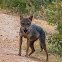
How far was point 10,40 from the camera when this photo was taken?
14.7 meters

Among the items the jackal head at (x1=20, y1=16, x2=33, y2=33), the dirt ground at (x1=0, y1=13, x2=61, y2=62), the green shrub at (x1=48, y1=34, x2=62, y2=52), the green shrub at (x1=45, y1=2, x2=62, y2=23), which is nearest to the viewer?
the dirt ground at (x1=0, y1=13, x2=61, y2=62)

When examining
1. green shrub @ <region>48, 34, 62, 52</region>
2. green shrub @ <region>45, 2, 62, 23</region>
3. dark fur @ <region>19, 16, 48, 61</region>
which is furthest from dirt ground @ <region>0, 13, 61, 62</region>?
green shrub @ <region>45, 2, 62, 23</region>

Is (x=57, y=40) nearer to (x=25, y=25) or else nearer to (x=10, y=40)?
(x=25, y=25)

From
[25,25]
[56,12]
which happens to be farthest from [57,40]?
[25,25]

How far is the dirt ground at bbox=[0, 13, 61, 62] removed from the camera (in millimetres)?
10359

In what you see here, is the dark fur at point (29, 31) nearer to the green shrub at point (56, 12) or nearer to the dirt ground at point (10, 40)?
the dirt ground at point (10, 40)

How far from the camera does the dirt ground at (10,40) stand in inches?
408

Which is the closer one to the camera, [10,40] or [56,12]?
[56,12]

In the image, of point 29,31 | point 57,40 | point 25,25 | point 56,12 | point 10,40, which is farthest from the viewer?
point 10,40

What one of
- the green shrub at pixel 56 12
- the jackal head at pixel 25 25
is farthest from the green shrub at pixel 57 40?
the jackal head at pixel 25 25

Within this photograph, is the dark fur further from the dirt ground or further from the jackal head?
the dirt ground

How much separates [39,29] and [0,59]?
260 cm

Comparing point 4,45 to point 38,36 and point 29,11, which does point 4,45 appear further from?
point 29,11

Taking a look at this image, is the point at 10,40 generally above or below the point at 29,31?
below
